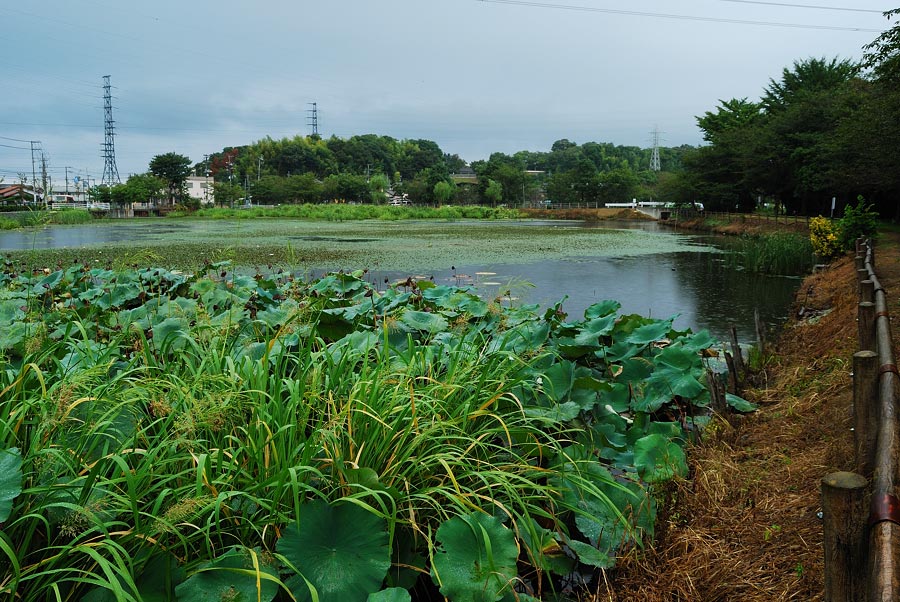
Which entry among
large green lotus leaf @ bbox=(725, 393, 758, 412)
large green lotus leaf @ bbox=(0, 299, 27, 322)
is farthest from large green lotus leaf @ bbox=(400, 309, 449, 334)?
large green lotus leaf @ bbox=(0, 299, 27, 322)

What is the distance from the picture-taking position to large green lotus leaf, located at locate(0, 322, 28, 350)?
2.67m

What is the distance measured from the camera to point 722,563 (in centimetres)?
188

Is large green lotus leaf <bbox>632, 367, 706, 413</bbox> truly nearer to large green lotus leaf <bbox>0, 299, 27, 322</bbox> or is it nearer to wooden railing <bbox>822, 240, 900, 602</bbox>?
wooden railing <bbox>822, 240, 900, 602</bbox>

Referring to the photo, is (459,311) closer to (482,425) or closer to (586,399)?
(586,399)

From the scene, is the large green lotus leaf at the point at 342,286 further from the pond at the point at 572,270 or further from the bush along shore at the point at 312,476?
the bush along shore at the point at 312,476

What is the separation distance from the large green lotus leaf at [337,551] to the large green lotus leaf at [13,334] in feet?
6.05

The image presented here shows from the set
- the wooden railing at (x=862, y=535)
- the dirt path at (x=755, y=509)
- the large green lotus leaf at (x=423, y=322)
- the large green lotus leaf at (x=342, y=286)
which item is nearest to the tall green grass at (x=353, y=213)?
the large green lotus leaf at (x=342, y=286)

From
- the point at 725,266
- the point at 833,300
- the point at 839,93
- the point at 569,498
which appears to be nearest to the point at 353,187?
the point at 839,93

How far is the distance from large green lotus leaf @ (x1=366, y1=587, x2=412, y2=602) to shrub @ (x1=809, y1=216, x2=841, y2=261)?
12139 millimetres

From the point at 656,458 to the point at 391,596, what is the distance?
1244 millimetres

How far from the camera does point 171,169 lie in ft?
189

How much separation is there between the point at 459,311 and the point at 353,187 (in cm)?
6013

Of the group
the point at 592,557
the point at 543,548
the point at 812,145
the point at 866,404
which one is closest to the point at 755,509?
the point at 866,404

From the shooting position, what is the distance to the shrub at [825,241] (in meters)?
11.2
